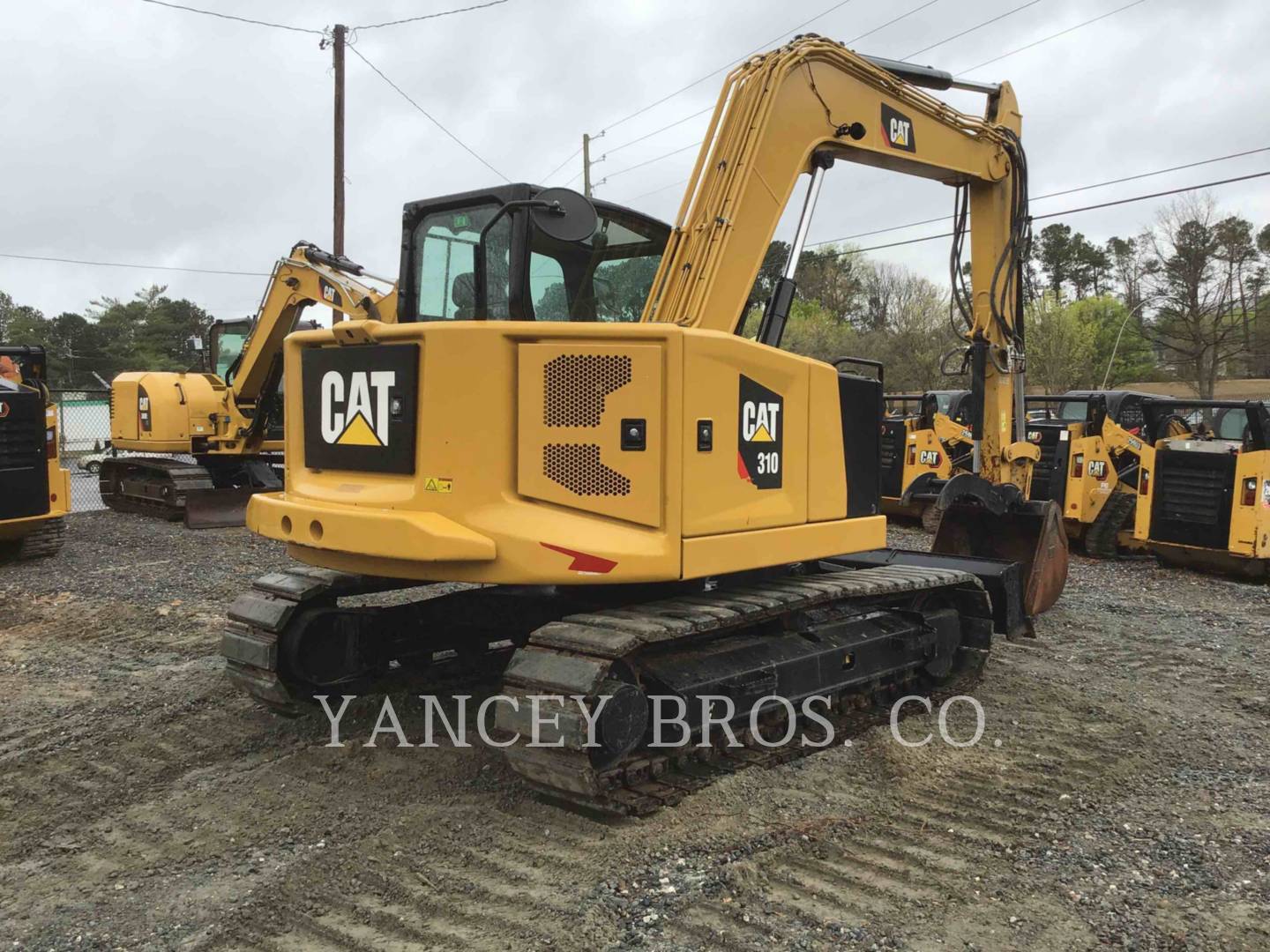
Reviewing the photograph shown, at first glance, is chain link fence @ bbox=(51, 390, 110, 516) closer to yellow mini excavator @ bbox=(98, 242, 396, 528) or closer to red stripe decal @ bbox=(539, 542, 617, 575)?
yellow mini excavator @ bbox=(98, 242, 396, 528)

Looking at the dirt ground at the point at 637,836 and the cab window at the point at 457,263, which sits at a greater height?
the cab window at the point at 457,263

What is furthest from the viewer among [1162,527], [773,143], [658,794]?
[1162,527]

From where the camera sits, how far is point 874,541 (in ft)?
16.9

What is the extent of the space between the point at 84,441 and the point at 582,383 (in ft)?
80.5

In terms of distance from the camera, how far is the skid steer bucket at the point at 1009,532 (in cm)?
668

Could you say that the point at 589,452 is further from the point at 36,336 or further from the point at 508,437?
the point at 36,336

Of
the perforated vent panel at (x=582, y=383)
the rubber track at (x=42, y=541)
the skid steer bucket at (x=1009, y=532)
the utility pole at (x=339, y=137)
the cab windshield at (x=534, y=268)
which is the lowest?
the rubber track at (x=42, y=541)

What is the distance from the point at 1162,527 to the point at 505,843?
841cm

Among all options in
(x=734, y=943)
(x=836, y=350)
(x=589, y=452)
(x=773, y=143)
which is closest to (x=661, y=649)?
(x=589, y=452)

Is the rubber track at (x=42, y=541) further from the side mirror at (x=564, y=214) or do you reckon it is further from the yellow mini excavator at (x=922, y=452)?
the yellow mini excavator at (x=922, y=452)

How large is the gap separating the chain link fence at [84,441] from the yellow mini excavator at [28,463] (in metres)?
6.66

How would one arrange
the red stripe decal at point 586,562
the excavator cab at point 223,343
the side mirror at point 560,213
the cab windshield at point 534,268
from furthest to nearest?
the excavator cab at point 223,343 < the cab windshield at point 534,268 < the side mirror at point 560,213 < the red stripe decal at point 586,562

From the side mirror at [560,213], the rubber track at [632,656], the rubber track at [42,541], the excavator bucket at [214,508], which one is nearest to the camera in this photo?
the rubber track at [632,656]

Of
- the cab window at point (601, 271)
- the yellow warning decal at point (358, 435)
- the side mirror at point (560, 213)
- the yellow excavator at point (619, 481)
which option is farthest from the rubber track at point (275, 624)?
the side mirror at point (560, 213)
